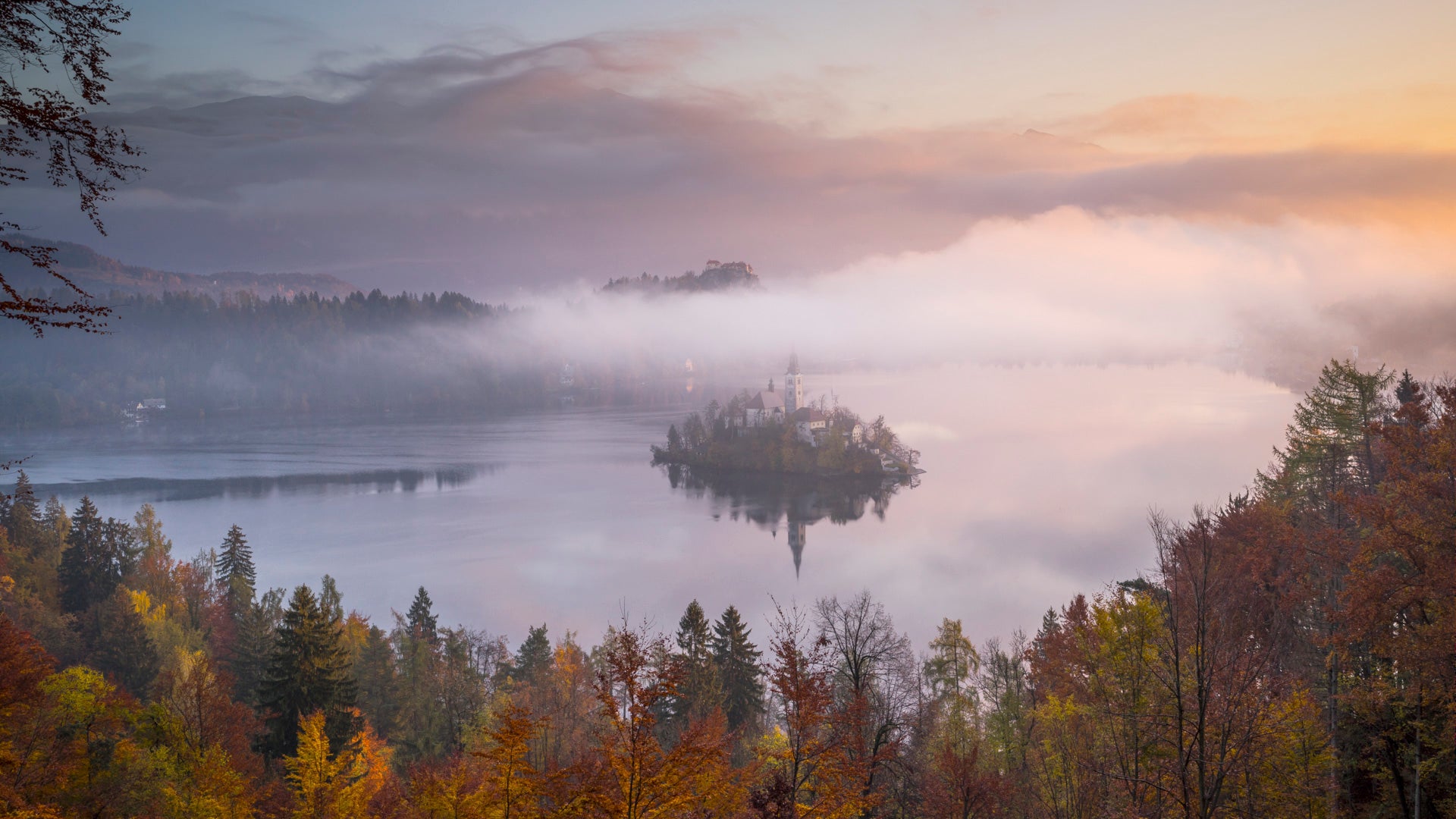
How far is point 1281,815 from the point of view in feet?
28.4

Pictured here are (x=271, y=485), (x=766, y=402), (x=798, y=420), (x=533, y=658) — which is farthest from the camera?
(x=766, y=402)

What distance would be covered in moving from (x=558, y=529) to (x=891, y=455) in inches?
1311

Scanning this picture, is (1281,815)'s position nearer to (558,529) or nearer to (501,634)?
(501,634)

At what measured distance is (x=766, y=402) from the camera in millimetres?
121312

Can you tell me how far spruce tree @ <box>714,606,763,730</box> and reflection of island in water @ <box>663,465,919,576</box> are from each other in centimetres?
3333

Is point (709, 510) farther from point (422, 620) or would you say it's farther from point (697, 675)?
point (697, 675)

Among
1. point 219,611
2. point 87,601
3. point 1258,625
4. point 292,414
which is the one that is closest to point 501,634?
point 219,611

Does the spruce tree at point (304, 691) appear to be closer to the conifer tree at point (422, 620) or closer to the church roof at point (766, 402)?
the conifer tree at point (422, 620)

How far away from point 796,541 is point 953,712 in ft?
132

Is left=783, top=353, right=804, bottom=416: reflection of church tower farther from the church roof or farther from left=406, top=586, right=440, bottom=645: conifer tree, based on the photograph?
left=406, top=586, right=440, bottom=645: conifer tree

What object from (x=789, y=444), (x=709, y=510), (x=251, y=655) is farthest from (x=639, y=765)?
(x=789, y=444)

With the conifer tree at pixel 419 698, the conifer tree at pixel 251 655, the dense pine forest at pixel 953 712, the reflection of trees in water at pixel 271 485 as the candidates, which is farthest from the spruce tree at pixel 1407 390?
the reflection of trees in water at pixel 271 485

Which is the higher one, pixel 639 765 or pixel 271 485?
pixel 639 765

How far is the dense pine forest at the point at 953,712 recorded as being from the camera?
8438mm
